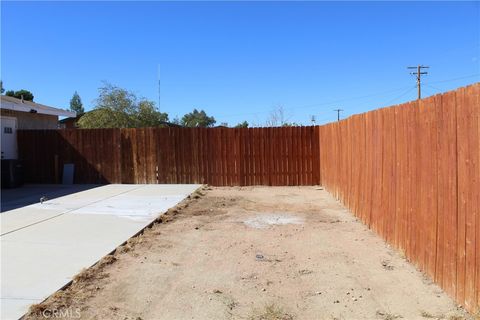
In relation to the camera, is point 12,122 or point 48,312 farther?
point 12,122

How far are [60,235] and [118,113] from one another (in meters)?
29.1

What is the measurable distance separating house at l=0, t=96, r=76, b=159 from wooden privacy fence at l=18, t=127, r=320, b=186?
1.59ft

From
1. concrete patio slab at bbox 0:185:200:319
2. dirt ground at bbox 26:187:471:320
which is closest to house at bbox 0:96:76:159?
concrete patio slab at bbox 0:185:200:319

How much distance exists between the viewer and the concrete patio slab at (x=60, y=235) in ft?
17.3

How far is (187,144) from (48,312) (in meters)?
12.9

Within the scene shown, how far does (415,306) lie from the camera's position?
185 inches

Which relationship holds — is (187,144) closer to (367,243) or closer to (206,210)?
(206,210)

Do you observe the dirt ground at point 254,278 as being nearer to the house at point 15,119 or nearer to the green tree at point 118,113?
the house at point 15,119

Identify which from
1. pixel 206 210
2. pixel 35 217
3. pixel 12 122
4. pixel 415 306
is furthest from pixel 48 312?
pixel 12 122

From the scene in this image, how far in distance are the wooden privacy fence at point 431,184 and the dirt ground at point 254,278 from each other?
279mm

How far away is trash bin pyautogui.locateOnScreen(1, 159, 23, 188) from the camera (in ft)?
51.6

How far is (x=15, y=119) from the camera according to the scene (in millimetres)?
17828

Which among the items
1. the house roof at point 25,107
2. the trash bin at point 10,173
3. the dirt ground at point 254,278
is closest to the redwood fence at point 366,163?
the dirt ground at point 254,278

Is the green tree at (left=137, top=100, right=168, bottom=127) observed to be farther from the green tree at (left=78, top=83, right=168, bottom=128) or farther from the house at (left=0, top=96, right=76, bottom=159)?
the house at (left=0, top=96, right=76, bottom=159)
